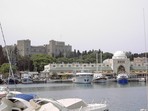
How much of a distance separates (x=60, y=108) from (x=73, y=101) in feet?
11.2

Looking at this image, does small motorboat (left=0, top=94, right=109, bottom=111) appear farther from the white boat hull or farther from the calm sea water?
the white boat hull

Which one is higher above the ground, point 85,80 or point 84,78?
point 84,78

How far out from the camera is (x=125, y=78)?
16425cm

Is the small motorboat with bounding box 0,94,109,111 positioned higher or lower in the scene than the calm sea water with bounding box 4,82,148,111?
higher

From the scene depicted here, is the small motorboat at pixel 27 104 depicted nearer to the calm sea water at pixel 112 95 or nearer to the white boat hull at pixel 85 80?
the calm sea water at pixel 112 95

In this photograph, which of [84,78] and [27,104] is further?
[84,78]

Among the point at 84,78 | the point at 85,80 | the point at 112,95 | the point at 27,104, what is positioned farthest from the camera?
the point at 84,78

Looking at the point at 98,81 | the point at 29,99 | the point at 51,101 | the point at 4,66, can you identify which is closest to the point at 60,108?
the point at 51,101

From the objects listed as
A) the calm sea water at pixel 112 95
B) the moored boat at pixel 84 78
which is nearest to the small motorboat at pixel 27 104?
the calm sea water at pixel 112 95

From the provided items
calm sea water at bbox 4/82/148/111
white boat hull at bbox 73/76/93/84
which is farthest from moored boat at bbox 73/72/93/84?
calm sea water at bbox 4/82/148/111

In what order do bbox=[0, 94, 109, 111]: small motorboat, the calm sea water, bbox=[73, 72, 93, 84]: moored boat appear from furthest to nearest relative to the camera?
1. bbox=[73, 72, 93, 84]: moored boat
2. the calm sea water
3. bbox=[0, 94, 109, 111]: small motorboat

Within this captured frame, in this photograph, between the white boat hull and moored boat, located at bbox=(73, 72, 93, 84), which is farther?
moored boat, located at bbox=(73, 72, 93, 84)

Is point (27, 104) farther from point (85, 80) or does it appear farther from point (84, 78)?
point (84, 78)

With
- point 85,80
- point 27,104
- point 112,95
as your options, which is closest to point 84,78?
point 85,80
